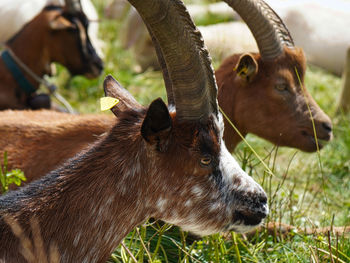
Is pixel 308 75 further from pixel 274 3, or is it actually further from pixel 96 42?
pixel 96 42

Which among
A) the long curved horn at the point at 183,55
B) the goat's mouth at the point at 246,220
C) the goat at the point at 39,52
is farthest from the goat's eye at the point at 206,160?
the goat at the point at 39,52

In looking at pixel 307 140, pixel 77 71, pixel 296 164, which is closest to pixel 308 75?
pixel 296 164

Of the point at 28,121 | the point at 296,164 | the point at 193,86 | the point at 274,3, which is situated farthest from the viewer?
the point at 274,3

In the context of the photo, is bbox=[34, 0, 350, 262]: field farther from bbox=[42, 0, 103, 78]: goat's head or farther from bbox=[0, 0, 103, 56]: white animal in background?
bbox=[0, 0, 103, 56]: white animal in background

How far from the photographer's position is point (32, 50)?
7.18 m

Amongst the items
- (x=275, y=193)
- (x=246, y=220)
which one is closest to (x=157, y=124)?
A: (x=246, y=220)

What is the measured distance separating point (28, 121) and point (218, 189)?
2.25 meters

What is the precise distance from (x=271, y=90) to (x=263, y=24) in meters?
0.55

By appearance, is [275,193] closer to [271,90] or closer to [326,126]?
[271,90]

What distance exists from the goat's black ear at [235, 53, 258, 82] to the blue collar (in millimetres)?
3316

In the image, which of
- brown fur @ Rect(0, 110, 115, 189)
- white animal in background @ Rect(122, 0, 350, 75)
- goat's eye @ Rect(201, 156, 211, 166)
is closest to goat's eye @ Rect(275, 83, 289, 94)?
brown fur @ Rect(0, 110, 115, 189)

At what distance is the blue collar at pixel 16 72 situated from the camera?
712cm

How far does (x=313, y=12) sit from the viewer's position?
1036 cm

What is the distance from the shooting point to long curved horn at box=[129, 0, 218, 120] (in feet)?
9.34
